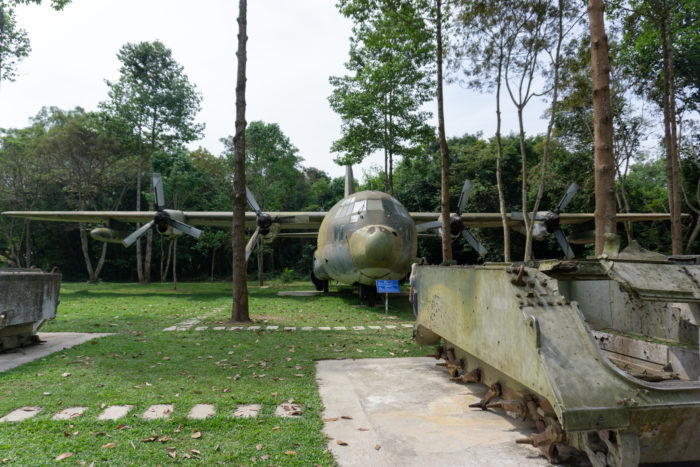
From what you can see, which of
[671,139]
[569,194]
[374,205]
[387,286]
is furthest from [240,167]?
[671,139]

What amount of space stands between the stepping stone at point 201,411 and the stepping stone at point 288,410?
0.63 metres

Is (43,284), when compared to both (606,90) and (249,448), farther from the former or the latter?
(606,90)

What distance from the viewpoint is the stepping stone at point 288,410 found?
3.71 meters

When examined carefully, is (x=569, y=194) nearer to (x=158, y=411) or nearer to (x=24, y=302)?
(x=158, y=411)

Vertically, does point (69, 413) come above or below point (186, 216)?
below

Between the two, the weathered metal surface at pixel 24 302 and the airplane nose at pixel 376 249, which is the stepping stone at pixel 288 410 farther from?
the airplane nose at pixel 376 249

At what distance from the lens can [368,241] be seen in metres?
10.2

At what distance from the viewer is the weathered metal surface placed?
5.75m

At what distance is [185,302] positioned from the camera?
1396 cm

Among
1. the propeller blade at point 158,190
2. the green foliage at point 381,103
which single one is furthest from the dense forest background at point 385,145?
the propeller blade at point 158,190

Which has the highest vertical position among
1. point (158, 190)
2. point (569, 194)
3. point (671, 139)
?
point (671, 139)

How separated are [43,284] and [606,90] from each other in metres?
9.48

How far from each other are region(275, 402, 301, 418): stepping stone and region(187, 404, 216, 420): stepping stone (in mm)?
629

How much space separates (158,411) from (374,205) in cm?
860
